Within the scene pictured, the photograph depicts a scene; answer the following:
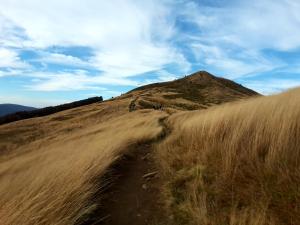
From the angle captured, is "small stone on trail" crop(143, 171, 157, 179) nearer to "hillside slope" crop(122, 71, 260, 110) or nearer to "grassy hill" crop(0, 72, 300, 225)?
"grassy hill" crop(0, 72, 300, 225)

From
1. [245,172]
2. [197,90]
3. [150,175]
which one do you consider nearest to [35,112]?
[197,90]

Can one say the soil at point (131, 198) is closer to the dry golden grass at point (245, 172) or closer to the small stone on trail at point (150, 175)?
the small stone on trail at point (150, 175)

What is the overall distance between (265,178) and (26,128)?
42708 mm

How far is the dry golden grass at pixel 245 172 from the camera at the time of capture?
4480mm

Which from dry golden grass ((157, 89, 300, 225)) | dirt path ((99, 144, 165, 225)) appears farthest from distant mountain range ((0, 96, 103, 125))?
dry golden grass ((157, 89, 300, 225))

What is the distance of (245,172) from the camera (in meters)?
5.55

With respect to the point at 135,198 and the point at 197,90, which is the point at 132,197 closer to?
the point at 135,198

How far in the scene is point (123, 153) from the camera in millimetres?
10445

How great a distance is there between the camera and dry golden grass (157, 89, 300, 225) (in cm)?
448

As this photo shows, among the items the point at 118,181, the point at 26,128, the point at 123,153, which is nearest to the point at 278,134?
the point at 118,181

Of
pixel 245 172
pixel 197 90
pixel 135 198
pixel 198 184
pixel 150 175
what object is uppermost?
pixel 197 90

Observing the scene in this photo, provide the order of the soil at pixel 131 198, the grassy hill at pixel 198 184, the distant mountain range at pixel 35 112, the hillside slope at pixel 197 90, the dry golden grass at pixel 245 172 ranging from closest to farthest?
the dry golden grass at pixel 245 172 < the grassy hill at pixel 198 184 < the soil at pixel 131 198 < the distant mountain range at pixel 35 112 < the hillside slope at pixel 197 90

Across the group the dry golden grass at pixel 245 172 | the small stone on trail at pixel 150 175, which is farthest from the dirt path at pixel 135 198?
the dry golden grass at pixel 245 172

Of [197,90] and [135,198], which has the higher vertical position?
[197,90]
